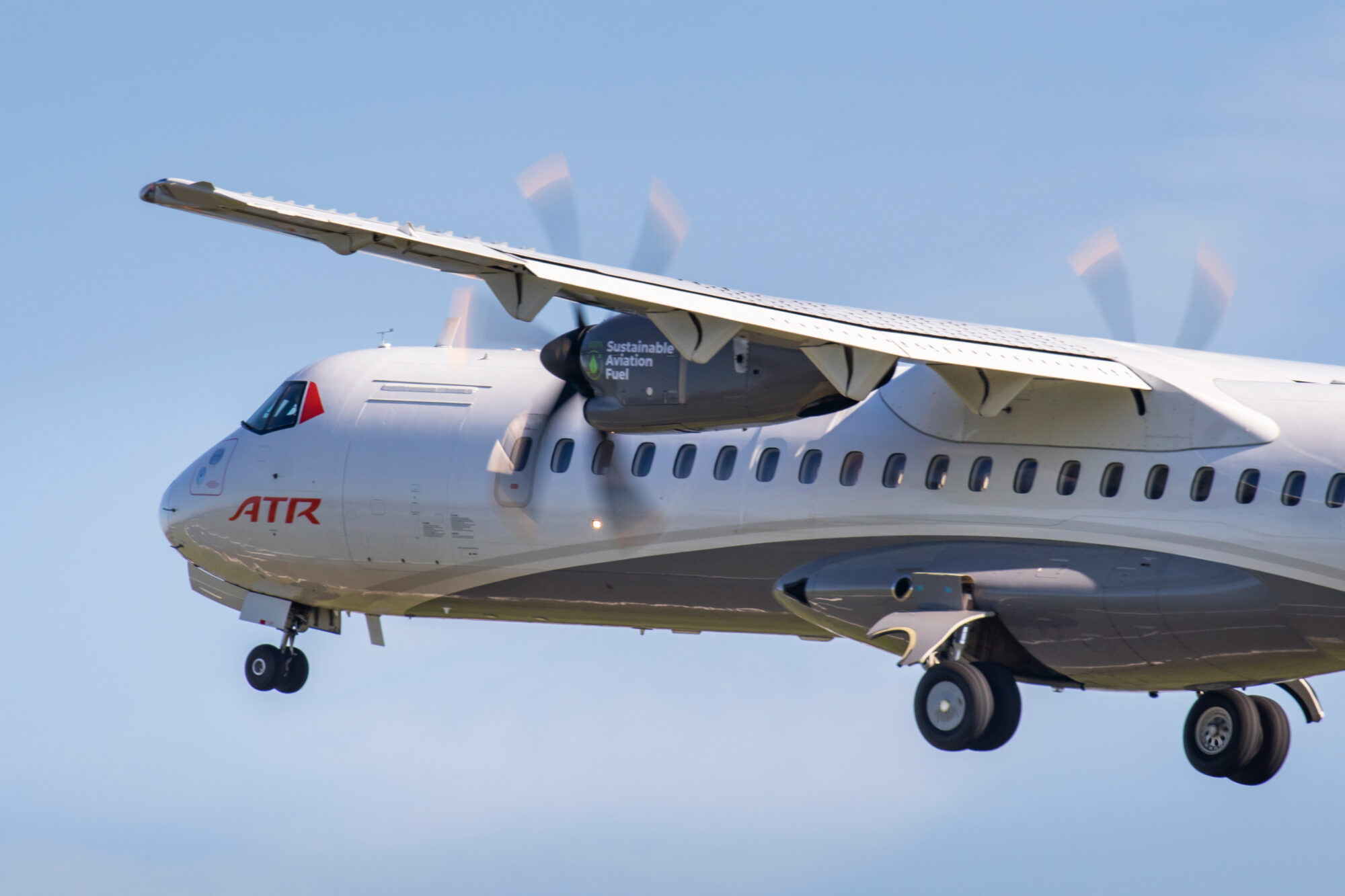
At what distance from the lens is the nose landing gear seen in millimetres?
20688

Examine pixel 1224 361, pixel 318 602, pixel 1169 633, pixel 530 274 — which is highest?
pixel 1224 361

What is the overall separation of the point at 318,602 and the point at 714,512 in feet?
18.2

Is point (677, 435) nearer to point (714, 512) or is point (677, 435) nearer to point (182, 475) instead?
point (714, 512)

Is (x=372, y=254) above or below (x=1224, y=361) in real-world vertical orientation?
below

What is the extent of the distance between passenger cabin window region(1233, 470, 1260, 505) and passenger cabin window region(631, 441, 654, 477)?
5.40 m

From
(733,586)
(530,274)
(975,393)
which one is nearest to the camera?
(530,274)

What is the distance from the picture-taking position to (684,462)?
17188 millimetres

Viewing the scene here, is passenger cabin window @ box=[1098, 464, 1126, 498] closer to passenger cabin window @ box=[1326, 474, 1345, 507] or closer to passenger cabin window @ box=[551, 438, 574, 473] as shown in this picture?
passenger cabin window @ box=[1326, 474, 1345, 507]

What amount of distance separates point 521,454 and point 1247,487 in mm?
6977

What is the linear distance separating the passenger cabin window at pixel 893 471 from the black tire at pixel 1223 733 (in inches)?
151

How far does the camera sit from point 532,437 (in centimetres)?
1820

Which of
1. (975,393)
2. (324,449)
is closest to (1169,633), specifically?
(975,393)


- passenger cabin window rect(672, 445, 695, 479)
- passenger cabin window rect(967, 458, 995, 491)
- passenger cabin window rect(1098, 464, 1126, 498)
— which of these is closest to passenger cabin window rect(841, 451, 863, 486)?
passenger cabin window rect(967, 458, 995, 491)

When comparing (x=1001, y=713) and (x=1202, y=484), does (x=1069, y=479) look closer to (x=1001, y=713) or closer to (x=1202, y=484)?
(x=1202, y=484)
